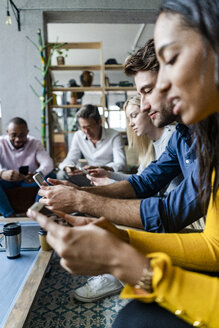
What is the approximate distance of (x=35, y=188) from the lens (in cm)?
285

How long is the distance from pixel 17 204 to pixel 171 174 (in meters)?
1.84

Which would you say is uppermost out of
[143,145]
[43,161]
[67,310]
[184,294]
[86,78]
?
[86,78]

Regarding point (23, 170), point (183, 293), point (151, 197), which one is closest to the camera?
point (183, 293)

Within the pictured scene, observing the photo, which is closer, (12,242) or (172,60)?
(172,60)

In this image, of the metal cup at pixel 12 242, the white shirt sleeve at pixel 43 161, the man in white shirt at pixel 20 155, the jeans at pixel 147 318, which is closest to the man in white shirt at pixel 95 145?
the white shirt sleeve at pixel 43 161

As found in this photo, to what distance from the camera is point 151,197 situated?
4.17 feet

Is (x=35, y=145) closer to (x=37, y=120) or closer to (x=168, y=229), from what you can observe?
(x=37, y=120)

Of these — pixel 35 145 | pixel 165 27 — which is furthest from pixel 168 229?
pixel 35 145

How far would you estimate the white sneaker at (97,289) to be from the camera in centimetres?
156

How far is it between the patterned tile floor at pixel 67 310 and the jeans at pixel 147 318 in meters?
0.73

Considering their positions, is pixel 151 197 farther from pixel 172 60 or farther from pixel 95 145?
pixel 95 145

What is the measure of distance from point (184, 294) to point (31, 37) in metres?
3.72

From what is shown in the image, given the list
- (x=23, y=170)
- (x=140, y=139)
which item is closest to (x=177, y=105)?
(x=140, y=139)

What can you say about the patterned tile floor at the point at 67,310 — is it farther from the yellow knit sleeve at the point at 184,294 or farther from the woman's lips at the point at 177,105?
the woman's lips at the point at 177,105
